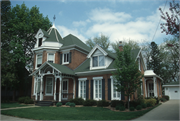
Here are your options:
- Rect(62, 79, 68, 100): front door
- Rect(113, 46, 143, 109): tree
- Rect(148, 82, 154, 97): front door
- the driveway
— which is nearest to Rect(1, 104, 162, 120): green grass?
the driveway

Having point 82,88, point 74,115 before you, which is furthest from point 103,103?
point 74,115

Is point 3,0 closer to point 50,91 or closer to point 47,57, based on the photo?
point 47,57

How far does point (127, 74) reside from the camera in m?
13.5

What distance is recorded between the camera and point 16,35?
2617 centimetres

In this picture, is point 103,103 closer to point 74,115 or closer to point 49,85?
point 74,115

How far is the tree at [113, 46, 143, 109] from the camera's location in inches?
538

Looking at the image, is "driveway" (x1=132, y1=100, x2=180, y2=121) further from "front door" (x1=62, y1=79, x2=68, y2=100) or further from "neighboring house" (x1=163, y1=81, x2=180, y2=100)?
"neighboring house" (x1=163, y1=81, x2=180, y2=100)

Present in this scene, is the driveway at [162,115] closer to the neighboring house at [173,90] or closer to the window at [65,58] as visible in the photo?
the window at [65,58]

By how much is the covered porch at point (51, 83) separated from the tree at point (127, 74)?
6.93m

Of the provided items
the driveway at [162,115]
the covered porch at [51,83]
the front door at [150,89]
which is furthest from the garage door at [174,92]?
the covered porch at [51,83]

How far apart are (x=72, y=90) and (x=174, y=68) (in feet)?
113

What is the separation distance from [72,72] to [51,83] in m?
3.54

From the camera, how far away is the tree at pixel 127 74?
13.7m

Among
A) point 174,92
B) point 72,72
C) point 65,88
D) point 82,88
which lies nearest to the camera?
point 82,88
